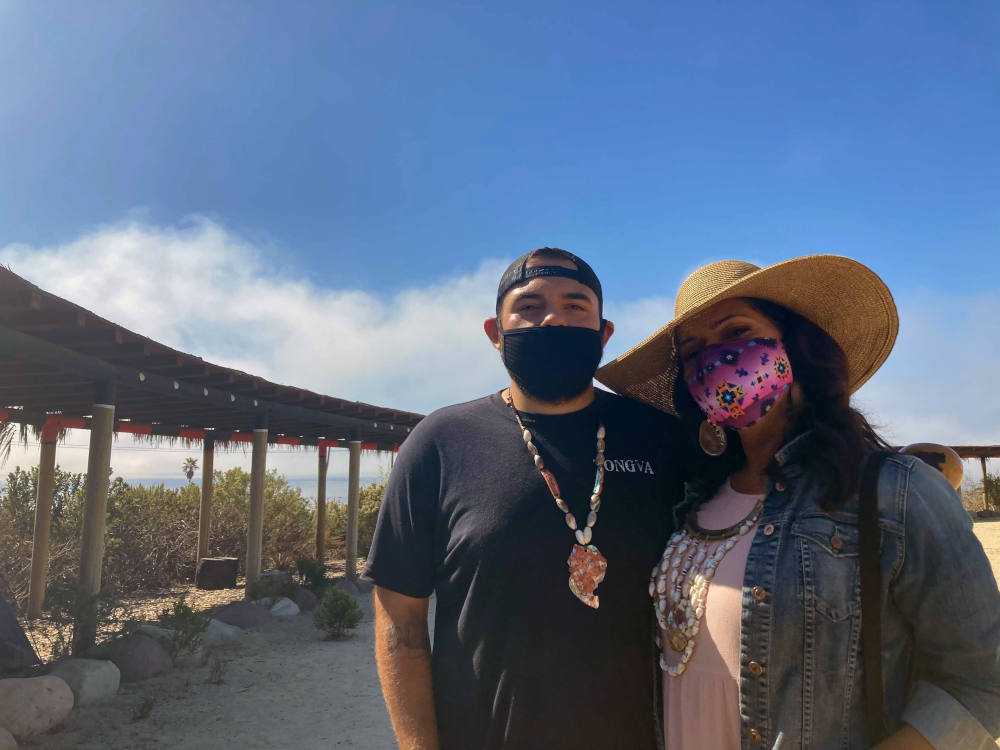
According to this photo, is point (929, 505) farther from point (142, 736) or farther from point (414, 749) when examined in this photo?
point (142, 736)

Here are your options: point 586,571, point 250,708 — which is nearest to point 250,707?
point 250,708

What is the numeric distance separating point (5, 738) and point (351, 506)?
9362 millimetres

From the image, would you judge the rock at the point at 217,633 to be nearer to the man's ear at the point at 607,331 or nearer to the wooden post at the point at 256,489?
the wooden post at the point at 256,489

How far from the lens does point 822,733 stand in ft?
4.65

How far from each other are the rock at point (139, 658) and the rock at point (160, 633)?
0.54ft

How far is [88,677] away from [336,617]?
3528 mm

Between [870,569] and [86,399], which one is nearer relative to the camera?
[870,569]

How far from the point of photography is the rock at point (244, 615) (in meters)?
9.50

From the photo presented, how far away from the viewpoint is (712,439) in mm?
1941

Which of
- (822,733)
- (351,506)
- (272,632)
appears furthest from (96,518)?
(822,733)

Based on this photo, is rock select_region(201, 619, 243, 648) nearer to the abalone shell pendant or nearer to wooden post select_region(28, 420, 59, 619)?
wooden post select_region(28, 420, 59, 619)

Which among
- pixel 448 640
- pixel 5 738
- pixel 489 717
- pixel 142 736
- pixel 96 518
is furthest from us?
pixel 96 518

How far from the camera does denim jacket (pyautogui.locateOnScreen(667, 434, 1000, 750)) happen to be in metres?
1.34

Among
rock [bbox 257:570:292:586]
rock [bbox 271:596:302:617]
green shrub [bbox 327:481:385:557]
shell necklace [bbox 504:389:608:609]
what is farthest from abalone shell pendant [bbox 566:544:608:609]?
green shrub [bbox 327:481:385:557]
